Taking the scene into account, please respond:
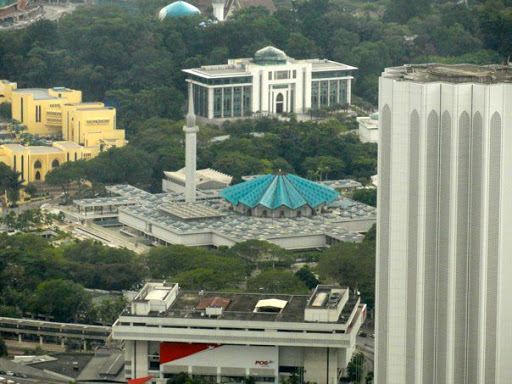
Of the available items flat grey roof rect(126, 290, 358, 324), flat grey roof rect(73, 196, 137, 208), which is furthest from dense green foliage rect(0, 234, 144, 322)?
flat grey roof rect(73, 196, 137, 208)

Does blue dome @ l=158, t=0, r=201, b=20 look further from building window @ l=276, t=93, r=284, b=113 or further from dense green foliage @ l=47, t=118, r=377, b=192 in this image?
dense green foliage @ l=47, t=118, r=377, b=192

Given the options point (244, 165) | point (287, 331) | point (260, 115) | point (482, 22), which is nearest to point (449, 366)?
point (287, 331)

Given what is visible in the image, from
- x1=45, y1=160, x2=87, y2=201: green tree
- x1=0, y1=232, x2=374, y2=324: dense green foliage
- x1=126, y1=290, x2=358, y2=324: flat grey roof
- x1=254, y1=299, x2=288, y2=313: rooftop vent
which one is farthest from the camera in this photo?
x1=45, y1=160, x2=87, y2=201: green tree

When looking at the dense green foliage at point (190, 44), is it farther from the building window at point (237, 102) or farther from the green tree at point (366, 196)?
the green tree at point (366, 196)

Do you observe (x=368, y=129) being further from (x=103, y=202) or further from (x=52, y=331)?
Answer: (x=52, y=331)

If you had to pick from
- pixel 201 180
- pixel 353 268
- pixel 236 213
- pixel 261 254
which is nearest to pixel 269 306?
pixel 353 268

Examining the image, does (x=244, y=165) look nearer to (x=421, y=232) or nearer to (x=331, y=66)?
(x=331, y=66)
